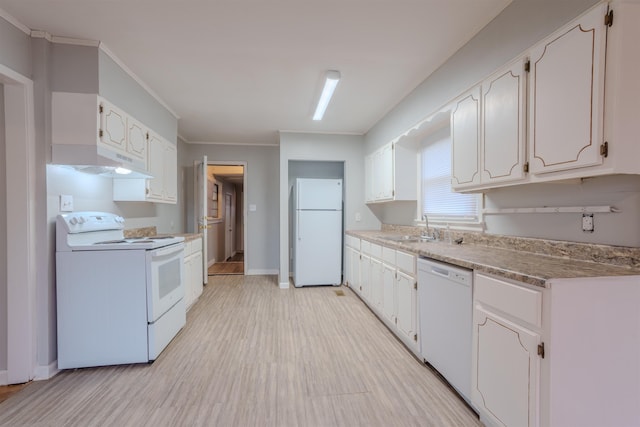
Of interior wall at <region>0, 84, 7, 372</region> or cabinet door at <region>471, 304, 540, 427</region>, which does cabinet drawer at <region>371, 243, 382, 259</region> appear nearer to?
cabinet door at <region>471, 304, 540, 427</region>

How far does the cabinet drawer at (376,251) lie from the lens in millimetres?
3170

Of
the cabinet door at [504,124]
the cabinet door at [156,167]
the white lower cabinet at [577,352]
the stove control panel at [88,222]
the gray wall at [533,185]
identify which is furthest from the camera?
the cabinet door at [156,167]

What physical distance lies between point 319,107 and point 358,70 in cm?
85

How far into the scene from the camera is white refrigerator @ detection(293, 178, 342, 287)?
453 centimetres

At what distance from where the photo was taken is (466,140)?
2186 millimetres

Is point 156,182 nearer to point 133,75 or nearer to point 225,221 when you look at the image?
point 133,75

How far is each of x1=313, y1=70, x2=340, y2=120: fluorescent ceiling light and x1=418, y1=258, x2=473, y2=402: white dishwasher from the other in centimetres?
188

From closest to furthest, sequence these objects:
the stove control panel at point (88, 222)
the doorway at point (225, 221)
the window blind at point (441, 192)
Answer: the stove control panel at point (88, 222) < the window blind at point (441, 192) < the doorway at point (225, 221)

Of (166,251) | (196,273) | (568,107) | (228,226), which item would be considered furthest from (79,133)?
(228,226)

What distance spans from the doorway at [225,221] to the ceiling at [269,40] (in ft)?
8.64

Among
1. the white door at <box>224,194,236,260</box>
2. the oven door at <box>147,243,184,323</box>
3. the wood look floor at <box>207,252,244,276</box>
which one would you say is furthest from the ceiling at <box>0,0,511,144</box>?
the white door at <box>224,194,236,260</box>

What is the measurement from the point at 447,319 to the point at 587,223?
962 millimetres

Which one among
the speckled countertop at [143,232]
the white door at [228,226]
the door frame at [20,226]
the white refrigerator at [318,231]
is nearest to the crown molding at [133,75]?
the door frame at [20,226]

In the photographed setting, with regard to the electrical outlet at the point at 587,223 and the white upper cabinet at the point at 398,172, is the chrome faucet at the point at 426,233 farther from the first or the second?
the electrical outlet at the point at 587,223
